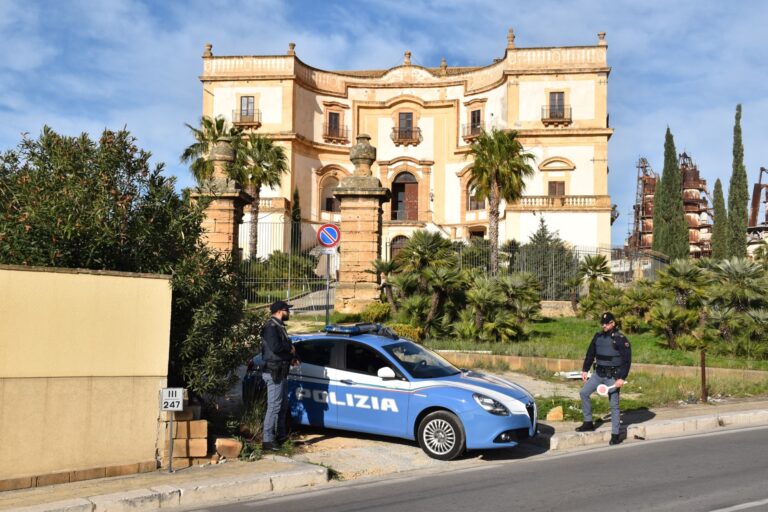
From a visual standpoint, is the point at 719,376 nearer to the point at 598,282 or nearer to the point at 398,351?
the point at 398,351

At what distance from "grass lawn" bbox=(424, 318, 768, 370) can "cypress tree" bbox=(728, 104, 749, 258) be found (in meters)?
36.4

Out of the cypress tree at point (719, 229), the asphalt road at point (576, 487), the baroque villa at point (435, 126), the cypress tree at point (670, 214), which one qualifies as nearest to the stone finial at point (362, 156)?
the asphalt road at point (576, 487)

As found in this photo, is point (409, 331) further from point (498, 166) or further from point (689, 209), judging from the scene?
point (689, 209)

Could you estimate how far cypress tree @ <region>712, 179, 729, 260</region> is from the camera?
54375mm

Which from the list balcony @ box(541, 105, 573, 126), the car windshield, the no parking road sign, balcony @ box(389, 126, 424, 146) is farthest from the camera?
balcony @ box(389, 126, 424, 146)

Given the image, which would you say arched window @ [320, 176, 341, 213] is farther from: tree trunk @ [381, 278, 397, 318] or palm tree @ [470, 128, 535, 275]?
tree trunk @ [381, 278, 397, 318]

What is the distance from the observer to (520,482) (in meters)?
7.75

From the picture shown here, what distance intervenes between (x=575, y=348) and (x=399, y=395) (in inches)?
404

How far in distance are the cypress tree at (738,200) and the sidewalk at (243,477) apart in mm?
47306

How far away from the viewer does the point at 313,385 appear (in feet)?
32.1

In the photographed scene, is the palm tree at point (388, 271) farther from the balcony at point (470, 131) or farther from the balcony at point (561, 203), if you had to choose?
the balcony at point (470, 131)

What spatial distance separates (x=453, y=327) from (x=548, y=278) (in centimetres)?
1145

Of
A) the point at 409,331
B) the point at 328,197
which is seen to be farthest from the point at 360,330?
the point at 328,197

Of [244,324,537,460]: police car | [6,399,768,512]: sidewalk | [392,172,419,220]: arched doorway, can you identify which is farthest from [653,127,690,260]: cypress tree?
[244,324,537,460]: police car
